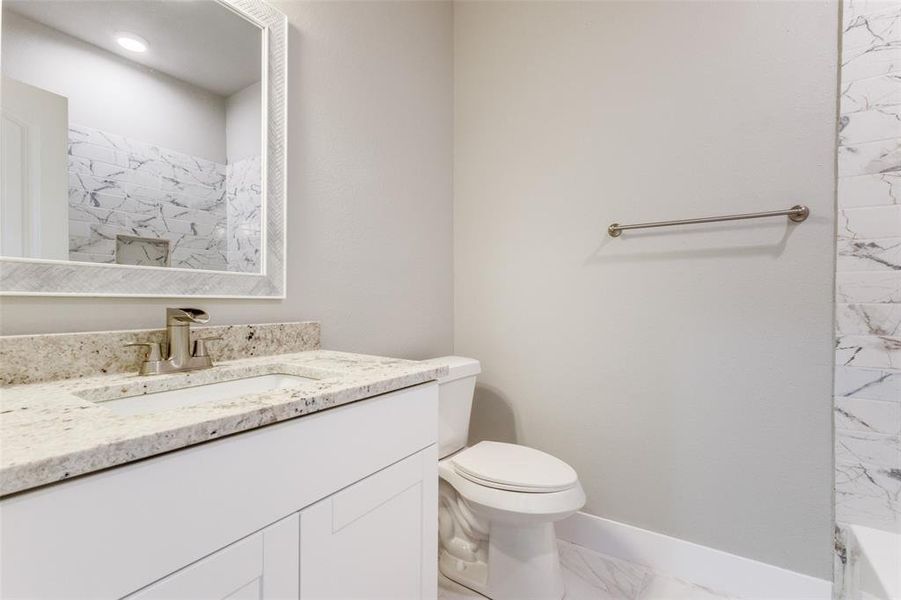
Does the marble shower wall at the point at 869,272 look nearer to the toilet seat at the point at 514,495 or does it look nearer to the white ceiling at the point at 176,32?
the toilet seat at the point at 514,495

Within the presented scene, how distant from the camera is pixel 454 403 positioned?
151 centimetres

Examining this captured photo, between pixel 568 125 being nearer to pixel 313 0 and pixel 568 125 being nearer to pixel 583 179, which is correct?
pixel 583 179

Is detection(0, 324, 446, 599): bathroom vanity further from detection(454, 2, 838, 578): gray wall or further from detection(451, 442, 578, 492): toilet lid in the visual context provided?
detection(454, 2, 838, 578): gray wall

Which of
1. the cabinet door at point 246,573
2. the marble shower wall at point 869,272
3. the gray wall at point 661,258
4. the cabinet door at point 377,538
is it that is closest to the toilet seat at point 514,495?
the cabinet door at point 377,538

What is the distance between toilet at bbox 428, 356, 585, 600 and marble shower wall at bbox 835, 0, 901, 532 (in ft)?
2.65

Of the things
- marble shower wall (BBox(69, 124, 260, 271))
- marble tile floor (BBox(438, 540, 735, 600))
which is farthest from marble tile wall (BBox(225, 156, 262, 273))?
marble tile floor (BBox(438, 540, 735, 600))

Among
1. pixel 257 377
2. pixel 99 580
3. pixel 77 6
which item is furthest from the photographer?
pixel 257 377

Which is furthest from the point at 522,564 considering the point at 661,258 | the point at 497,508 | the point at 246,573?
the point at 661,258

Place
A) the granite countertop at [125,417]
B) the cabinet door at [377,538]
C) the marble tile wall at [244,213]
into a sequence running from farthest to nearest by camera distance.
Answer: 1. the marble tile wall at [244,213]
2. the cabinet door at [377,538]
3. the granite countertop at [125,417]

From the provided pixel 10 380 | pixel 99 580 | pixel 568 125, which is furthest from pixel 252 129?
pixel 568 125

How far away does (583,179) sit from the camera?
162 centimetres

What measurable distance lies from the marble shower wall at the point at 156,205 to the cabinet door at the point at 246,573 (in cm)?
70

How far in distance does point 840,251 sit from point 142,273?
1891mm

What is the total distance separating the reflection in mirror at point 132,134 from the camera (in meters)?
0.79
